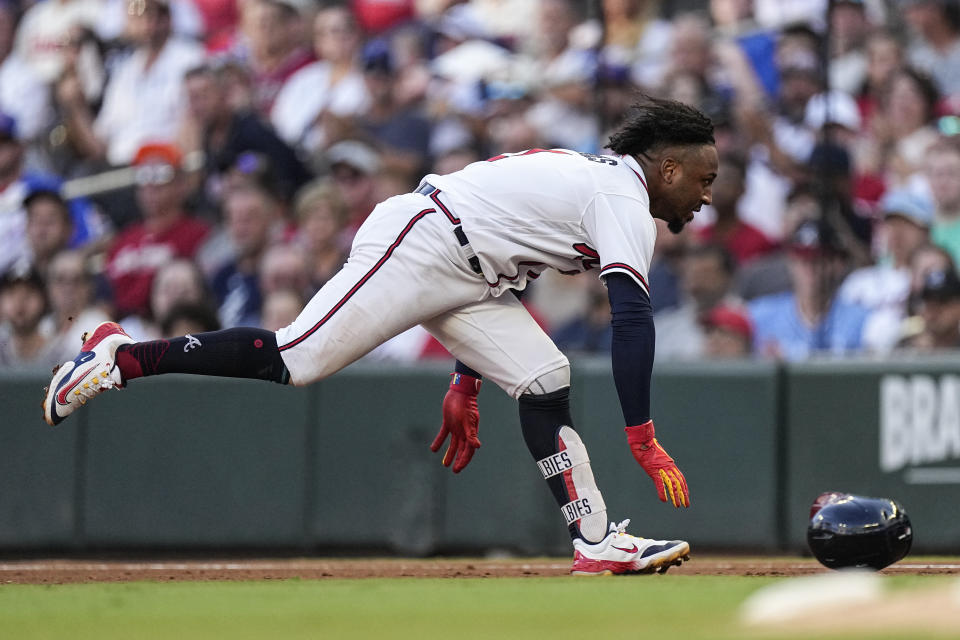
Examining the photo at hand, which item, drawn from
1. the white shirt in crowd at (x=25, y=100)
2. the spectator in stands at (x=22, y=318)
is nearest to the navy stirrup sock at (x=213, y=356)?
the spectator in stands at (x=22, y=318)

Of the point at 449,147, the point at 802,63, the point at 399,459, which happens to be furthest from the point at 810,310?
the point at 449,147

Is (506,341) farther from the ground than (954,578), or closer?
farther from the ground

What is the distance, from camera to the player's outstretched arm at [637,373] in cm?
451

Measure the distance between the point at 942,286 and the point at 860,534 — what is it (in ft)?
10.2

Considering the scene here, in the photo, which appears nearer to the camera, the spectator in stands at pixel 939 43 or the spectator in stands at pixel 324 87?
the spectator in stands at pixel 939 43

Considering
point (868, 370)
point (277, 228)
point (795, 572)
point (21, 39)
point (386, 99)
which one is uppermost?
point (21, 39)

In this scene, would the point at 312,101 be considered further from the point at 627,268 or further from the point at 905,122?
the point at 627,268

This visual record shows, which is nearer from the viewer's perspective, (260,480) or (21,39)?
(260,480)

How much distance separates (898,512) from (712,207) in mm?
3941

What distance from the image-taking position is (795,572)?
508 cm

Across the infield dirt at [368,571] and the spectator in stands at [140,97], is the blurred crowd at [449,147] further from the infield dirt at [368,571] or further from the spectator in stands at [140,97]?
the infield dirt at [368,571]

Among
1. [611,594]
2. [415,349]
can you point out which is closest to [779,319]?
[415,349]

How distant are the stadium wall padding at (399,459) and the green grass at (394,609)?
2.67 m

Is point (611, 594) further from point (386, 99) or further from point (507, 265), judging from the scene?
point (386, 99)
